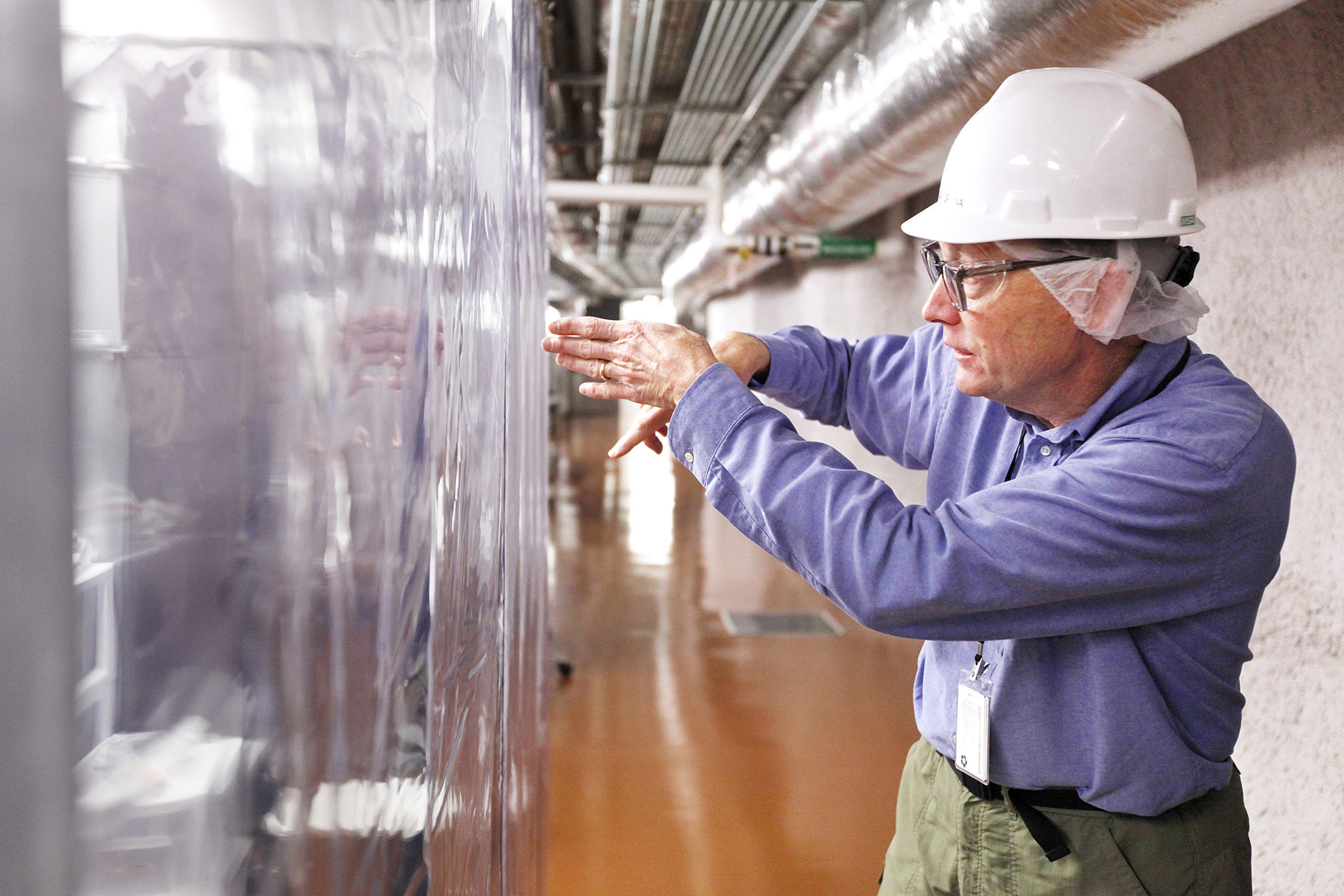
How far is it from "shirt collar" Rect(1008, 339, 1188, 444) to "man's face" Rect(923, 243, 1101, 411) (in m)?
0.04

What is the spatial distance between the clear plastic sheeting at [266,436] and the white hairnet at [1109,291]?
0.66 m

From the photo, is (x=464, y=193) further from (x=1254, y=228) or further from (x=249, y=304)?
(x=1254, y=228)

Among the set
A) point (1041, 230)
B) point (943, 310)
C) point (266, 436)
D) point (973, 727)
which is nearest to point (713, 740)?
point (973, 727)

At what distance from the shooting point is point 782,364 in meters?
1.39

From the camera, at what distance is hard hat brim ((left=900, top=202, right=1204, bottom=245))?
98 centimetres

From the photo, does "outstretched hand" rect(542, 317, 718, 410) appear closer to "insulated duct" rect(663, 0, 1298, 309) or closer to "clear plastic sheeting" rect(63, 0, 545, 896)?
"clear plastic sheeting" rect(63, 0, 545, 896)

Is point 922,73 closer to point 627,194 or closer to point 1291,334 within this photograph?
point 1291,334

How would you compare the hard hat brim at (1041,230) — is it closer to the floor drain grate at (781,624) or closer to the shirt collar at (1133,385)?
the shirt collar at (1133,385)

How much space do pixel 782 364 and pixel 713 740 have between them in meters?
1.96

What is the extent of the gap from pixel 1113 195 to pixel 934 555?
1.40 feet

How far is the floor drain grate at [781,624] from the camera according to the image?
4.13 meters

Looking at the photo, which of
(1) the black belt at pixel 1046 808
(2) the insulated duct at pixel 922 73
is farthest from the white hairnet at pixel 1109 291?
(2) the insulated duct at pixel 922 73

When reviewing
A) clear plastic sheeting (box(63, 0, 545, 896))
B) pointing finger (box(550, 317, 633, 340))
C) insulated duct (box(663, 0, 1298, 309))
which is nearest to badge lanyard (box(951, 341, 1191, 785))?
pointing finger (box(550, 317, 633, 340))

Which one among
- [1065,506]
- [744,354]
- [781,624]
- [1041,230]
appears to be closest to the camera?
[1065,506]
